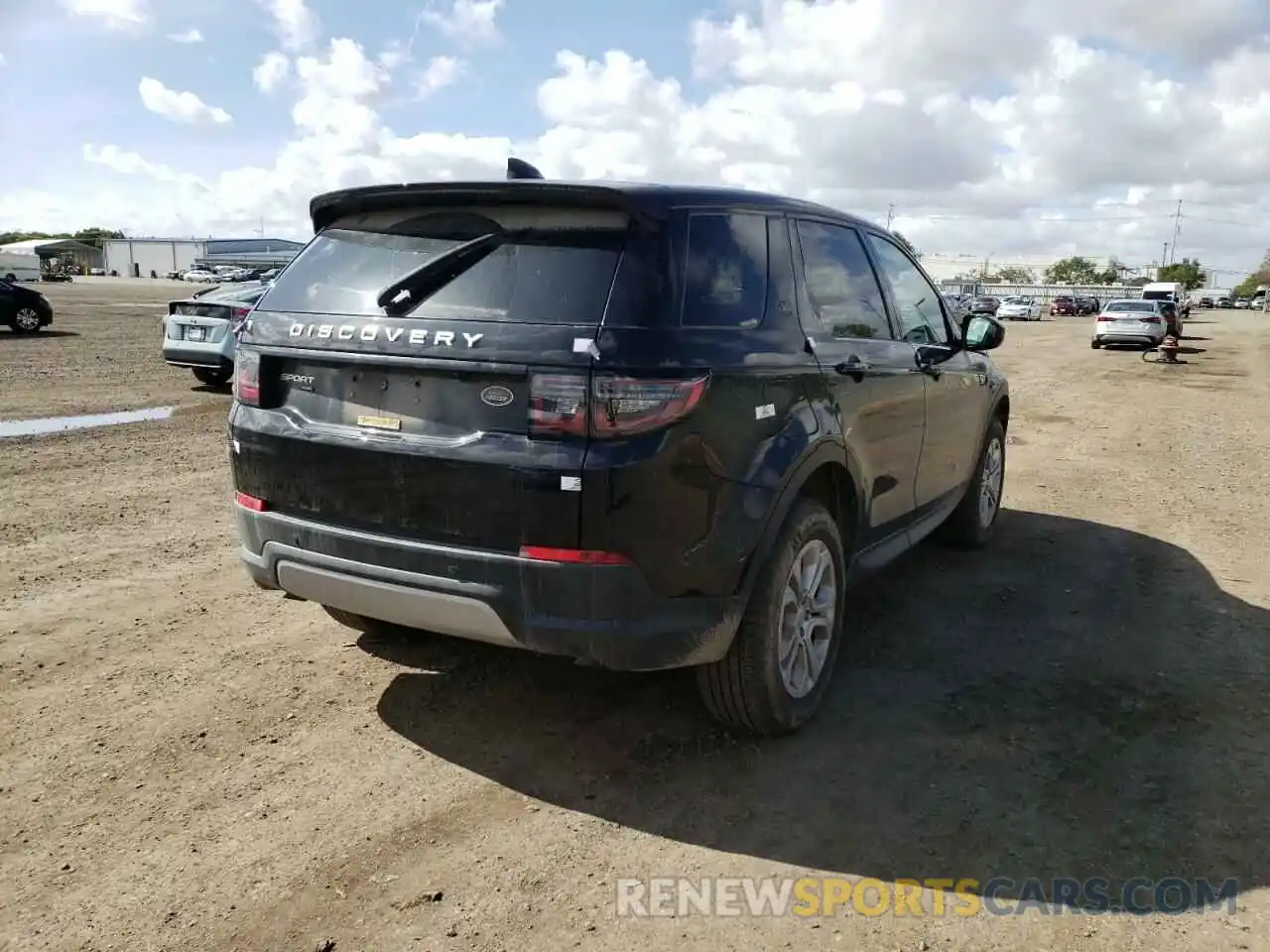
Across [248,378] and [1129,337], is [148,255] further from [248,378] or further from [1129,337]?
[248,378]

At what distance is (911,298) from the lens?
5105 millimetres

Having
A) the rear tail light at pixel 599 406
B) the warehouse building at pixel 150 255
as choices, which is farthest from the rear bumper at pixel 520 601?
the warehouse building at pixel 150 255

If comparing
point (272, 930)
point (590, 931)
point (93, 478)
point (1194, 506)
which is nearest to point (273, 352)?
point (272, 930)

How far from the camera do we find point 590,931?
8.68ft

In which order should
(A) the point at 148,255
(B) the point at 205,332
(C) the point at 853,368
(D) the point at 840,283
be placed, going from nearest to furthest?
(C) the point at 853,368 < (D) the point at 840,283 < (B) the point at 205,332 < (A) the point at 148,255

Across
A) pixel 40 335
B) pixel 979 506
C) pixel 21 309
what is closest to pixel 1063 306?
pixel 40 335

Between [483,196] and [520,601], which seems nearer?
[520,601]

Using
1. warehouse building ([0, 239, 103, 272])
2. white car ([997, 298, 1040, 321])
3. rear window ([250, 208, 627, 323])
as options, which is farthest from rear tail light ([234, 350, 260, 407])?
Answer: warehouse building ([0, 239, 103, 272])

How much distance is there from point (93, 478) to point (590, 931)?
6.29 m

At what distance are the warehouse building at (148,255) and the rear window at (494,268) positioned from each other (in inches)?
5000

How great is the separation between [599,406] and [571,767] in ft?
4.39

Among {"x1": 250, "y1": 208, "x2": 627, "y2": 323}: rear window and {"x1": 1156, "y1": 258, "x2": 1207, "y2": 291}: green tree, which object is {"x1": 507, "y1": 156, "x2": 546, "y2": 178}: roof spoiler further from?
{"x1": 1156, "y1": 258, "x2": 1207, "y2": 291}: green tree

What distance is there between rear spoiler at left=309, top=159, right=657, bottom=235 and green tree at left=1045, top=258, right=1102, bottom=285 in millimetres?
162640

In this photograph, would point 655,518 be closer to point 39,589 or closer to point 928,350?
point 928,350
